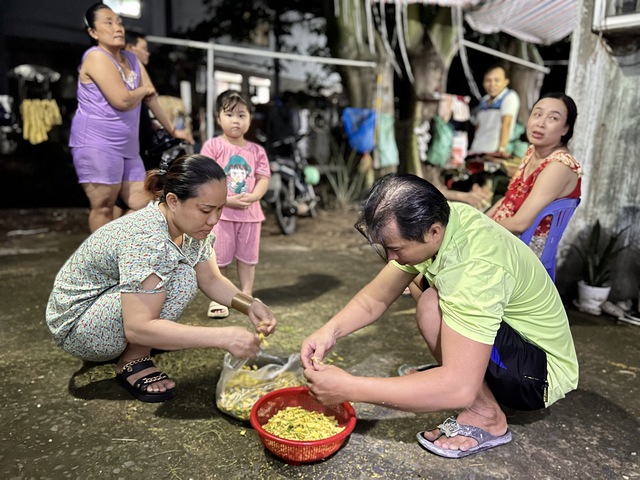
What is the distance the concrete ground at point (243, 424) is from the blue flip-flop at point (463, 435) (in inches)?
1.1

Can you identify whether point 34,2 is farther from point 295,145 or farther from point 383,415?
point 383,415

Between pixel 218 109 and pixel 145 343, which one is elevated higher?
pixel 218 109

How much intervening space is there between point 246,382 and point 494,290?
1.17 metres

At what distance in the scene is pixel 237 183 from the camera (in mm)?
3197

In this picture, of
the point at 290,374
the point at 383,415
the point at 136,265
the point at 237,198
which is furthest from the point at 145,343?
the point at 237,198

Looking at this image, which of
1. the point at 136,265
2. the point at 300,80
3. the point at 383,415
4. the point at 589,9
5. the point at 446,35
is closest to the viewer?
the point at 136,265

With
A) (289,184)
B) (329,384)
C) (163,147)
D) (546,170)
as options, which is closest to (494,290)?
(329,384)

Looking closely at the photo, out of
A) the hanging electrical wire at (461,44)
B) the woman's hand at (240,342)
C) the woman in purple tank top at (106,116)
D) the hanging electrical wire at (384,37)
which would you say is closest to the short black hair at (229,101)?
the woman in purple tank top at (106,116)

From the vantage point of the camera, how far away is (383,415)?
7.08ft

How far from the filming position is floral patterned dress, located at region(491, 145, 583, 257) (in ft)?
8.87

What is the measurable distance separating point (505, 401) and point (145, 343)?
146cm

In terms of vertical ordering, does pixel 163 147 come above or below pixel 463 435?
above

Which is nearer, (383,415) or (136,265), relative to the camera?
(136,265)

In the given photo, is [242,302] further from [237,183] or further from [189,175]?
[237,183]
